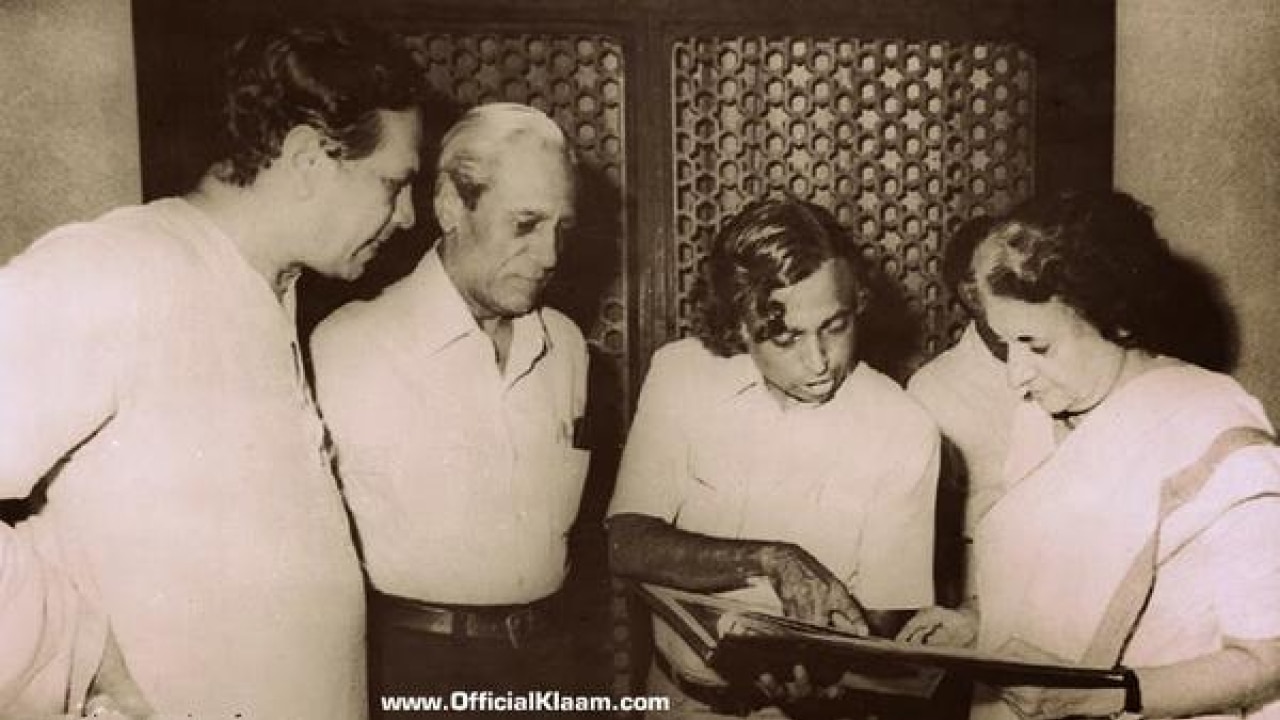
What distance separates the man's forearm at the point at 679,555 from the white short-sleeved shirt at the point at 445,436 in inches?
3.2

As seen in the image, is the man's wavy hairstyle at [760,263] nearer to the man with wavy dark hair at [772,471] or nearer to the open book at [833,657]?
the man with wavy dark hair at [772,471]

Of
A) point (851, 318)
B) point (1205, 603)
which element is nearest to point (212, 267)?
point (851, 318)

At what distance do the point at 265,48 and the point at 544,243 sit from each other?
13.1 inches

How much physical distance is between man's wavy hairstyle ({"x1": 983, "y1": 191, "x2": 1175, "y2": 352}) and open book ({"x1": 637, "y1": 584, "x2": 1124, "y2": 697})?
0.36m

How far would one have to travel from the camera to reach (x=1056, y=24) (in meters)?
1.29

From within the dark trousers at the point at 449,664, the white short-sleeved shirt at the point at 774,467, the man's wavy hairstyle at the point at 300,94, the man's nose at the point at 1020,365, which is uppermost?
the man's wavy hairstyle at the point at 300,94

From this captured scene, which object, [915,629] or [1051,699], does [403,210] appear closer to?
[915,629]

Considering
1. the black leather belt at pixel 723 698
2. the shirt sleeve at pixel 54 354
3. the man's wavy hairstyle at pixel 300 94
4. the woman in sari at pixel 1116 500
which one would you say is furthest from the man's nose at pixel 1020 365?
the shirt sleeve at pixel 54 354

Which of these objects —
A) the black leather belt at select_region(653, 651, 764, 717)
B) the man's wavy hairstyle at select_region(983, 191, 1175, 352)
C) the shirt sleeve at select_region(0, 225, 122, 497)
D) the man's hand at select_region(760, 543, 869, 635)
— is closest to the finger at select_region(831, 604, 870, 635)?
the man's hand at select_region(760, 543, 869, 635)

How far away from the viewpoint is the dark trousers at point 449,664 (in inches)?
48.1

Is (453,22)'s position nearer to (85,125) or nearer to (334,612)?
(85,125)

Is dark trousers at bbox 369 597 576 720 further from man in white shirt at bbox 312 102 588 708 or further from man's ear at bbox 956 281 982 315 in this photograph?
man's ear at bbox 956 281 982 315

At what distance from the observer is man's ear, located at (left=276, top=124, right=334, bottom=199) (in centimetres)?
115

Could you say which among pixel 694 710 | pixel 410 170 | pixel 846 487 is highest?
pixel 410 170
